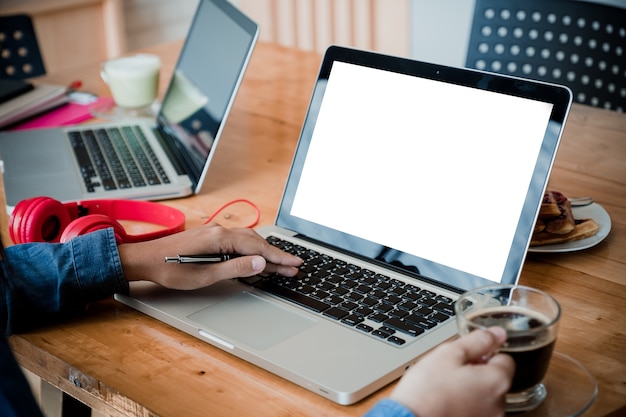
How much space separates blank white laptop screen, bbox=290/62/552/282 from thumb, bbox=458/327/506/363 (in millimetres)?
236

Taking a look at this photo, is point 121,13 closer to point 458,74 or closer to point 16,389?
point 458,74

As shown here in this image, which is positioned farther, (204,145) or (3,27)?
(3,27)

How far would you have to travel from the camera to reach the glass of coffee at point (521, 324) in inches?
30.2

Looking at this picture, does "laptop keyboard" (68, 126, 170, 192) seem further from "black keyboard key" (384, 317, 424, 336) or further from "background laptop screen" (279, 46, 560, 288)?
"black keyboard key" (384, 317, 424, 336)

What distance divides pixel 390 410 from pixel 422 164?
1.40 ft

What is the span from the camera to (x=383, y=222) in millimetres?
1101

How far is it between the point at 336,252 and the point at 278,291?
5.2 inches

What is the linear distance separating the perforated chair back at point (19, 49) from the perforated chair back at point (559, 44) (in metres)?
1.09

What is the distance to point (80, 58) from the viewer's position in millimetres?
3354

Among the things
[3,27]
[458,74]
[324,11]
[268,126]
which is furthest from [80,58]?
[458,74]

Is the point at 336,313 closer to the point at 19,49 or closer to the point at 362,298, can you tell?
the point at 362,298

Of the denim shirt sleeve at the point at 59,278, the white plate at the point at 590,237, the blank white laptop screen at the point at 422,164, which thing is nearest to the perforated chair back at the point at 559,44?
the white plate at the point at 590,237

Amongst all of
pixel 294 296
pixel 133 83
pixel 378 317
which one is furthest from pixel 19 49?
pixel 378 317

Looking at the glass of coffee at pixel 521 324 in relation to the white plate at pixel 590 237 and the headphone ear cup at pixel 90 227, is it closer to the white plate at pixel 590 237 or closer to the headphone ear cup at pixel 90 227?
the white plate at pixel 590 237
